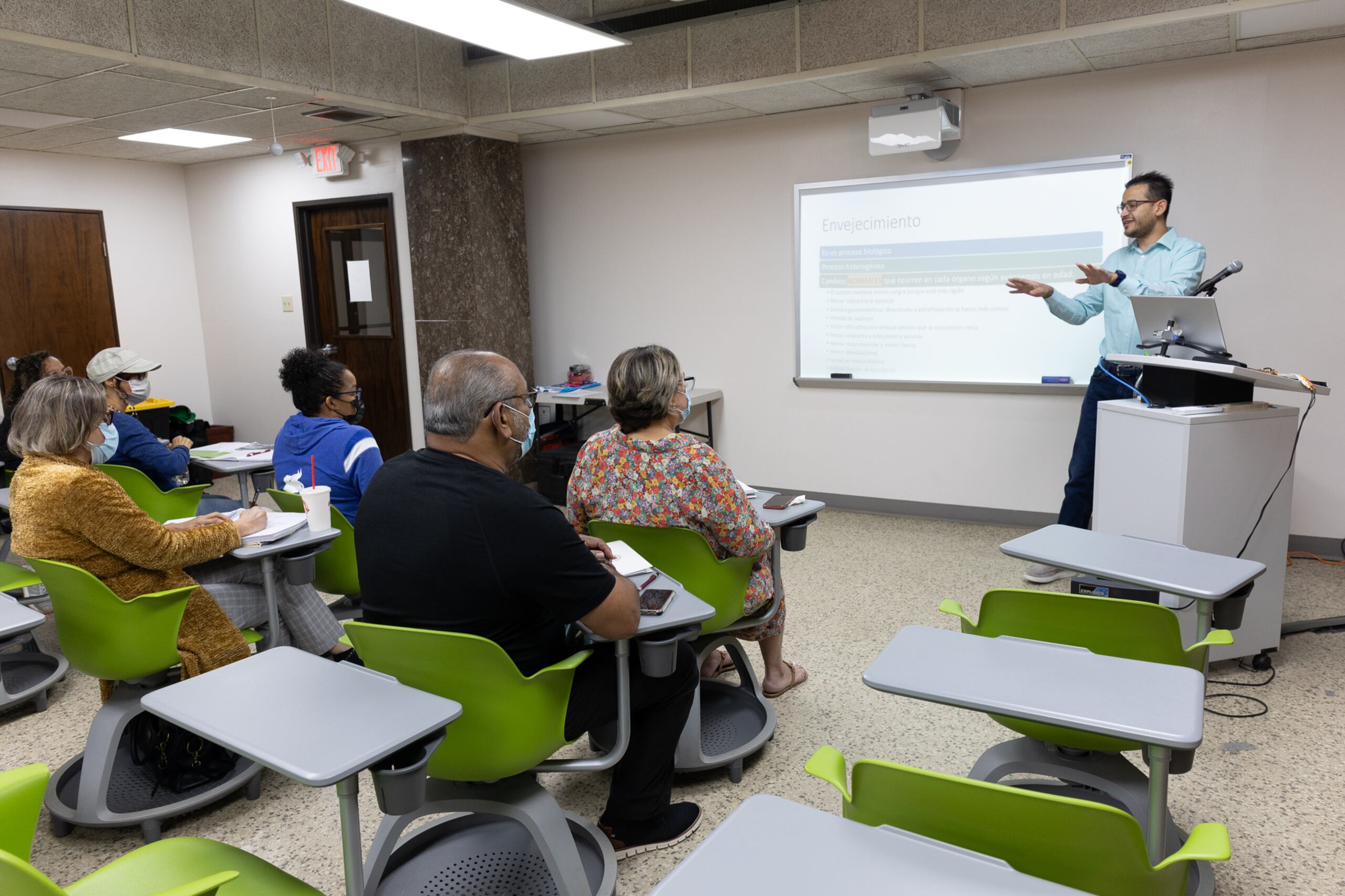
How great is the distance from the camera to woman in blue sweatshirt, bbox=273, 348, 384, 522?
126 inches

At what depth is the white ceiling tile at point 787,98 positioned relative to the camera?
4.66m

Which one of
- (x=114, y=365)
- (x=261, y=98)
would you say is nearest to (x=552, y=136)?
(x=261, y=98)

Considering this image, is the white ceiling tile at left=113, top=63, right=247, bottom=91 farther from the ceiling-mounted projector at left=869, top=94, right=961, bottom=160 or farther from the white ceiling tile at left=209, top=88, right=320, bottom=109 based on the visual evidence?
the ceiling-mounted projector at left=869, top=94, right=961, bottom=160

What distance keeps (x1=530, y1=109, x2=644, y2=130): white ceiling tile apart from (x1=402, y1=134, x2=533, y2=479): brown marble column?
0.61 m

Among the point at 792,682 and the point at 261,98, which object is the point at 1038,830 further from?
the point at 261,98

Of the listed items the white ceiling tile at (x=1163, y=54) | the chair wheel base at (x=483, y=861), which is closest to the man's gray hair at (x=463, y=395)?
the chair wheel base at (x=483, y=861)

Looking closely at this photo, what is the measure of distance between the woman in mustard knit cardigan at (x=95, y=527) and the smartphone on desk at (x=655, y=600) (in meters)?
1.29

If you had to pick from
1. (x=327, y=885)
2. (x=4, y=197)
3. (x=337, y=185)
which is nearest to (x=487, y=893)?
(x=327, y=885)

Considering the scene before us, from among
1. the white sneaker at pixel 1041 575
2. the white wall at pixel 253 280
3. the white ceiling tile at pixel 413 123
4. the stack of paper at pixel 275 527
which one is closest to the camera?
the stack of paper at pixel 275 527

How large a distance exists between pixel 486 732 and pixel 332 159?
17.9 ft

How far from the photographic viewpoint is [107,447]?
380cm

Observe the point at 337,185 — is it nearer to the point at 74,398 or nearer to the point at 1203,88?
the point at 74,398

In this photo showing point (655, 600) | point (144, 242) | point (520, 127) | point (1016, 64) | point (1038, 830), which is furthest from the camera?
point (144, 242)

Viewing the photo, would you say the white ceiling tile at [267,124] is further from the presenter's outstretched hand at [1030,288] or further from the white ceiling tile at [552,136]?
the presenter's outstretched hand at [1030,288]
